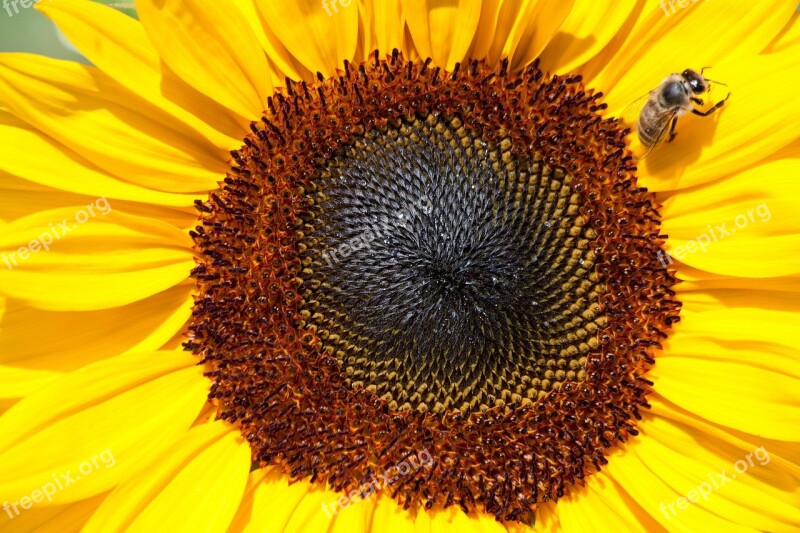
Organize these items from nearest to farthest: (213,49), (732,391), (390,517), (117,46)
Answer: (117,46) → (213,49) → (732,391) → (390,517)

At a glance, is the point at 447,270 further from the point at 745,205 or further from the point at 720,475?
the point at 720,475

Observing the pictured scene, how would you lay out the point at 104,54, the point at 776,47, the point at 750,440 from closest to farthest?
the point at 104,54, the point at 776,47, the point at 750,440

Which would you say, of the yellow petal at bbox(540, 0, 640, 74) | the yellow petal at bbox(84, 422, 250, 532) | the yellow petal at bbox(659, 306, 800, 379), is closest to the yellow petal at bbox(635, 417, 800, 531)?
the yellow petal at bbox(659, 306, 800, 379)


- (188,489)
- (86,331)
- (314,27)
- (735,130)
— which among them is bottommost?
(188,489)

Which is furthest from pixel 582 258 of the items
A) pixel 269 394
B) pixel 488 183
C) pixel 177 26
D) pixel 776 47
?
pixel 177 26

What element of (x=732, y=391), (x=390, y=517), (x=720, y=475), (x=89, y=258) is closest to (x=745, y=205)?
(x=732, y=391)

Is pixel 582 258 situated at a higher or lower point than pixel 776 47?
lower

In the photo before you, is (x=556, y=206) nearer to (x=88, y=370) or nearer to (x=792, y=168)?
(x=792, y=168)

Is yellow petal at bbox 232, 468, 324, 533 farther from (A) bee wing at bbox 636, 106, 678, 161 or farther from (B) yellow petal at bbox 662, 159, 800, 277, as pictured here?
(A) bee wing at bbox 636, 106, 678, 161
